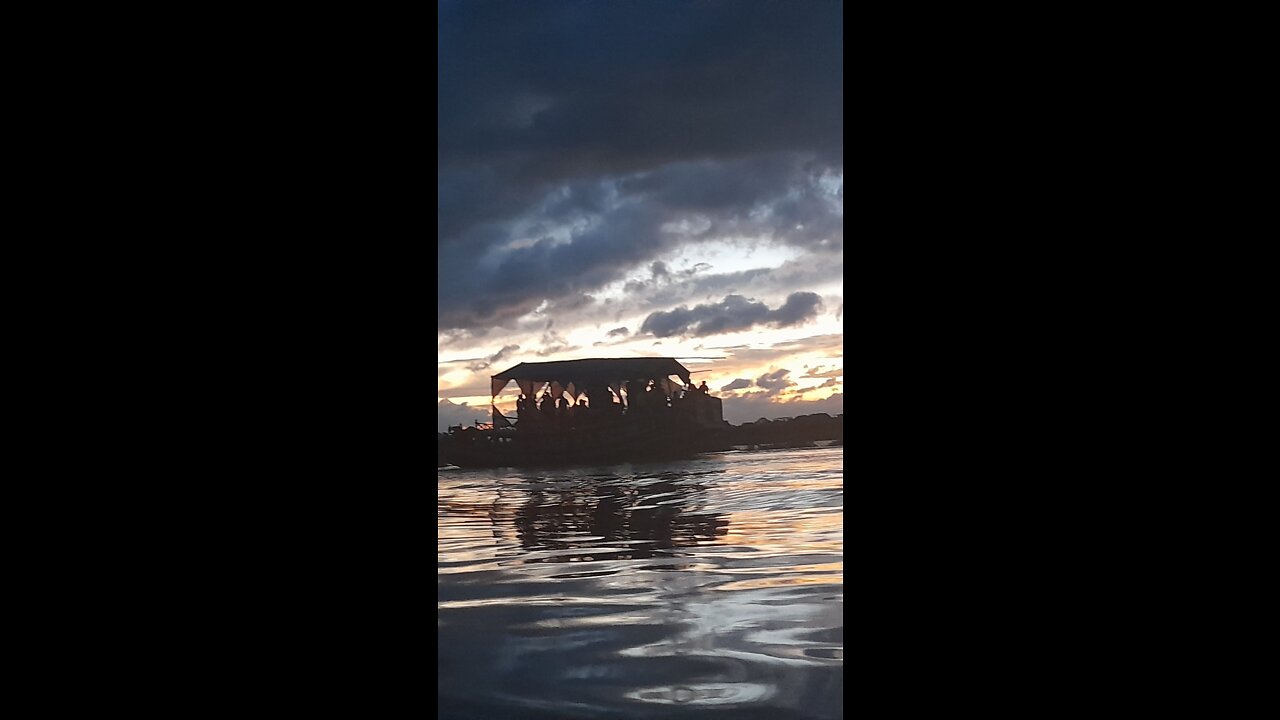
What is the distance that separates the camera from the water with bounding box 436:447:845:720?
350 centimetres

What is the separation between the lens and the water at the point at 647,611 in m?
3.50

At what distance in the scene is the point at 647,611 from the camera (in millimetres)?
5176
